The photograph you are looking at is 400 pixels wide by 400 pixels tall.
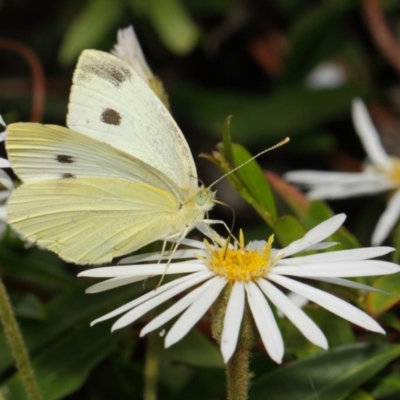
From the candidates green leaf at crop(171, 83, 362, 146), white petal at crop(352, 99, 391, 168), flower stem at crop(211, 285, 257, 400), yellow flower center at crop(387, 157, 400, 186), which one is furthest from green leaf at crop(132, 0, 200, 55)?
flower stem at crop(211, 285, 257, 400)

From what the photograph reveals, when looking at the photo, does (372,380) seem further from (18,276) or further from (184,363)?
(18,276)

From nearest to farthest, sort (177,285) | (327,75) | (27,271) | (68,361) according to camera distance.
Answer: (177,285), (68,361), (27,271), (327,75)

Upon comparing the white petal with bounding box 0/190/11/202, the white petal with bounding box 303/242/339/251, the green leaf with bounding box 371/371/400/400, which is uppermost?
the white petal with bounding box 0/190/11/202

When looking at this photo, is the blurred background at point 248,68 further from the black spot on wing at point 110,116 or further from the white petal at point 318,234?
the white petal at point 318,234

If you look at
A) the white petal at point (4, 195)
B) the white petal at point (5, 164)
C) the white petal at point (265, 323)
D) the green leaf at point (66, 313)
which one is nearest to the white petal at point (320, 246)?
the white petal at point (265, 323)

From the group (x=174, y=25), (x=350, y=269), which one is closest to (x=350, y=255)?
(x=350, y=269)

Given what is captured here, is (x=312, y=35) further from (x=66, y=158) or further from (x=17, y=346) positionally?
(x=17, y=346)

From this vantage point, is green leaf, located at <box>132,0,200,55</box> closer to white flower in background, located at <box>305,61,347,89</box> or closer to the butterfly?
white flower in background, located at <box>305,61,347,89</box>
